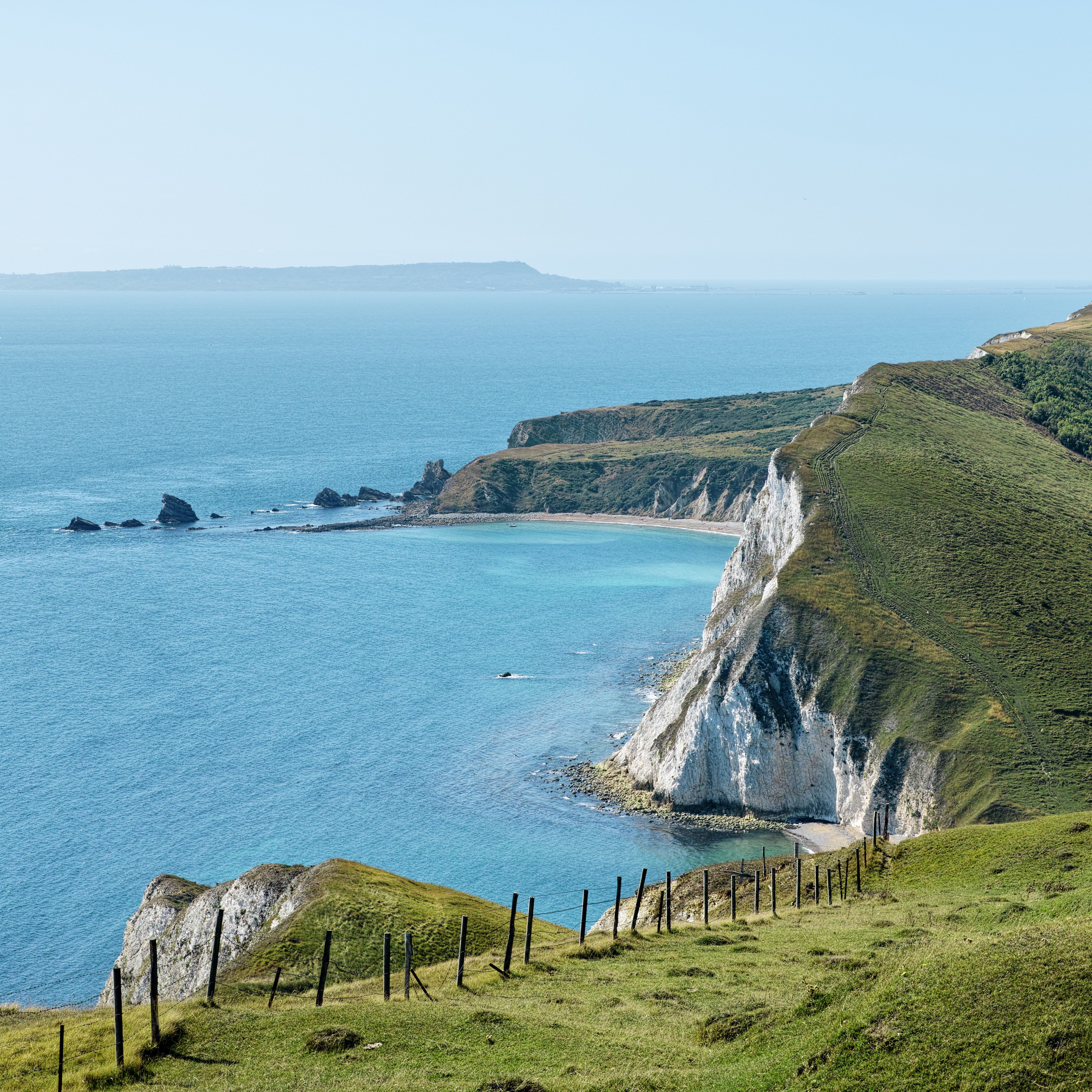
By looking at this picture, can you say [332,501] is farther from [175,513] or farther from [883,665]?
[883,665]

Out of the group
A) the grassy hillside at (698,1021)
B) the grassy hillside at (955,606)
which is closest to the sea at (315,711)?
the grassy hillside at (955,606)

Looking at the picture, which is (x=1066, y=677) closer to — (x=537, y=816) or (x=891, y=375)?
(x=537, y=816)

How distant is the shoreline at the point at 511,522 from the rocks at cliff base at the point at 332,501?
8.84 metres

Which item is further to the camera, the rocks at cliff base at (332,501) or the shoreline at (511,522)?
the rocks at cliff base at (332,501)

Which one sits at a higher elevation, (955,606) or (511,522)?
(955,606)

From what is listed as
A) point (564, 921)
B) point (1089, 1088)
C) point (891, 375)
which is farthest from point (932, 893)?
point (891, 375)

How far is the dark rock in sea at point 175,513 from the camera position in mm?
180000

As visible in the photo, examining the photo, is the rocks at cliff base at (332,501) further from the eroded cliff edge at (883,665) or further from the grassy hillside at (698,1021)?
the grassy hillside at (698,1021)

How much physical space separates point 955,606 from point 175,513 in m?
130

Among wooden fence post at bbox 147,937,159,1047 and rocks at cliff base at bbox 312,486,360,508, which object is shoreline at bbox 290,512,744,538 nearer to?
rocks at cliff base at bbox 312,486,360,508

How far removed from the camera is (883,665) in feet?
257

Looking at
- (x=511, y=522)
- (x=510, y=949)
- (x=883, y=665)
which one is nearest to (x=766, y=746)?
(x=883, y=665)

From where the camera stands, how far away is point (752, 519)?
11488 centimetres

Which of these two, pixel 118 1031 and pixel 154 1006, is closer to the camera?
pixel 118 1031
